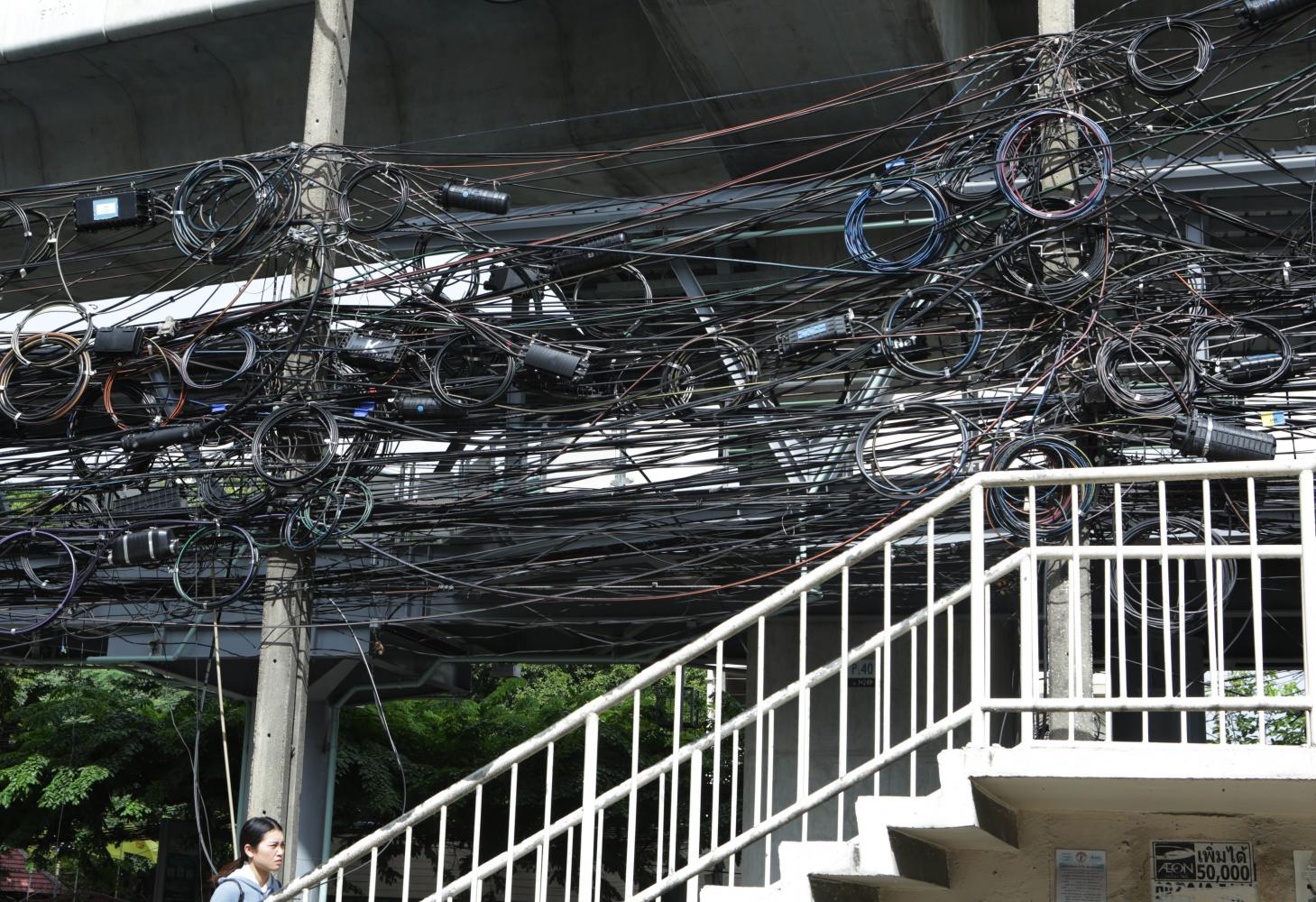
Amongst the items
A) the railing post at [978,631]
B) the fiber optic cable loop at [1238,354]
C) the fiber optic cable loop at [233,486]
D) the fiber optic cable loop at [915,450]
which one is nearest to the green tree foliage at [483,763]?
the fiber optic cable loop at [233,486]

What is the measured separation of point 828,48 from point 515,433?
12.0 ft

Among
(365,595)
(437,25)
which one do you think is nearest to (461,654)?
(365,595)

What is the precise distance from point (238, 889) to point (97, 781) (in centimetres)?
925

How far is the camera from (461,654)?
11.7 m

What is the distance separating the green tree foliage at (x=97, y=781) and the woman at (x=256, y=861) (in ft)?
27.8

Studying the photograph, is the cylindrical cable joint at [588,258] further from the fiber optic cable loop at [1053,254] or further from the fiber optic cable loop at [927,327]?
the fiber optic cable loop at [1053,254]

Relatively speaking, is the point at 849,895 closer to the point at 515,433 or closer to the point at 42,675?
the point at 515,433

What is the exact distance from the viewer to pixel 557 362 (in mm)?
8250

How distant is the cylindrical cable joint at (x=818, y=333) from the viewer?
8117 millimetres

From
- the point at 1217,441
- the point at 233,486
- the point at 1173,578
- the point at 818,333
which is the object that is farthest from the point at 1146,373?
the point at 233,486

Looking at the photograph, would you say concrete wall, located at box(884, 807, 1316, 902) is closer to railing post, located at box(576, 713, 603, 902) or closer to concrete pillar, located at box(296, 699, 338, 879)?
railing post, located at box(576, 713, 603, 902)

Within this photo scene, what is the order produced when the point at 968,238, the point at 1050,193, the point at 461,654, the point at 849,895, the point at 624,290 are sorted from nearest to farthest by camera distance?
the point at 849,895
the point at 1050,193
the point at 968,238
the point at 624,290
the point at 461,654

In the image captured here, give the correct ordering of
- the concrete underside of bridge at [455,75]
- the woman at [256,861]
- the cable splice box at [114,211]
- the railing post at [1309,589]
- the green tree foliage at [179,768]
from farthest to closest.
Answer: the green tree foliage at [179,768] < the concrete underside of bridge at [455,75] < the cable splice box at [114,211] < the woman at [256,861] < the railing post at [1309,589]

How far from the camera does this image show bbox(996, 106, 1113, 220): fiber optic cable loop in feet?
23.3
